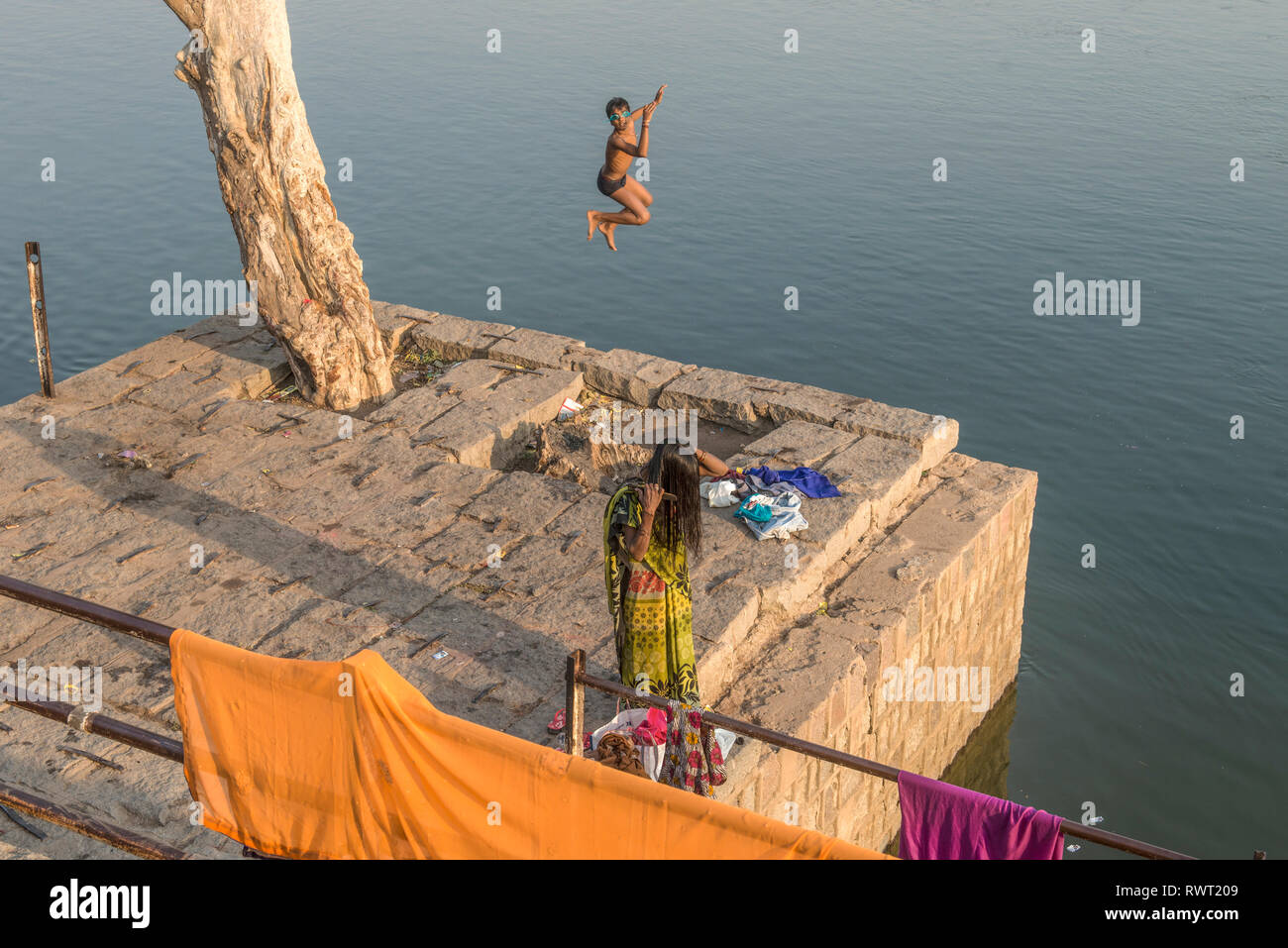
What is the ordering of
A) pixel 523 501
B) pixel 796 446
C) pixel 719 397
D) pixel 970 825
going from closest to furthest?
pixel 970 825 < pixel 523 501 < pixel 796 446 < pixel 719 397

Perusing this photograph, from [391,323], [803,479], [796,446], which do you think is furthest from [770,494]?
[391,323]

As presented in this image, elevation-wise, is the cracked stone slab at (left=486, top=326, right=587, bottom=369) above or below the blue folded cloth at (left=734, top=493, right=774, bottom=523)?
above

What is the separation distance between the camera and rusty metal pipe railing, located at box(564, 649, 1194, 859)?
437cm

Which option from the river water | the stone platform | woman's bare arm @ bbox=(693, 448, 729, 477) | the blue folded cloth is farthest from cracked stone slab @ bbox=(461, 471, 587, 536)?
the river water

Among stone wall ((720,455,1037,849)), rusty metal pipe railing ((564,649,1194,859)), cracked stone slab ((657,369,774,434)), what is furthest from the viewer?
cracked stone slab ((657,369,774,434))

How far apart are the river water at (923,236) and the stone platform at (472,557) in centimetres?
243

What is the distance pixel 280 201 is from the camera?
35.8 feet

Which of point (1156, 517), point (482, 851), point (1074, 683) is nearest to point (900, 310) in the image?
point (1156, 517)

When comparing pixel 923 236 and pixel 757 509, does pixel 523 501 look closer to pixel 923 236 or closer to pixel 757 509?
pixel 757 509

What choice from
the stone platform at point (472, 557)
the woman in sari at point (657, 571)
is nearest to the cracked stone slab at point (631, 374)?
the stone platform at point (472, 557)

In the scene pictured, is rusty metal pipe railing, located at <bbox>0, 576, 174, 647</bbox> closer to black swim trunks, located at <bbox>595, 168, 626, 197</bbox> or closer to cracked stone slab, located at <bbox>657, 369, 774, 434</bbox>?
black swim trunks, located at <bbox>595, 168, 626, 197</bbox>

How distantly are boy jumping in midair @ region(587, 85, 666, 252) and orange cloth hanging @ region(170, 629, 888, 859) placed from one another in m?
5.14

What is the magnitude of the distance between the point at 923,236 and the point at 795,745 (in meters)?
18.1
